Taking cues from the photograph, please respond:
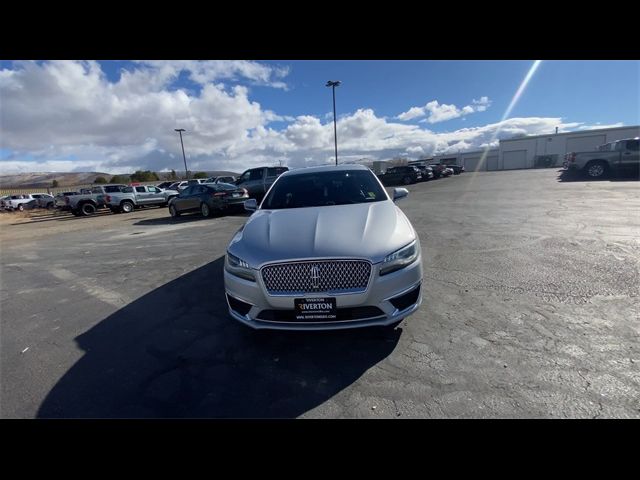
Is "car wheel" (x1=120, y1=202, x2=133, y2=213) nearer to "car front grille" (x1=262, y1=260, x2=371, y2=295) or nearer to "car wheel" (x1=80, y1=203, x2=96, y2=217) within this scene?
"car wheel" (x1=80, y1=203, x2=96, y2=217)

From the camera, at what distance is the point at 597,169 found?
56.3ft

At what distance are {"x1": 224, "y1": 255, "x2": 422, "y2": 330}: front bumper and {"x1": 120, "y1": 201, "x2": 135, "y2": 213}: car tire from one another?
20.4 m

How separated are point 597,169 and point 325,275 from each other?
22.6 metres

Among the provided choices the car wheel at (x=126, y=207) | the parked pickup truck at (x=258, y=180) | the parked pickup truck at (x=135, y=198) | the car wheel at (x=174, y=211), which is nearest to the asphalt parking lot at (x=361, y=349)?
the car wheel at (x=174, y=211)

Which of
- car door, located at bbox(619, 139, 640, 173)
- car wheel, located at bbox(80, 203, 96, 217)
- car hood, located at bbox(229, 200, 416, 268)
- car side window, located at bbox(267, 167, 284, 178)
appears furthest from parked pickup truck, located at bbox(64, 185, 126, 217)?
car door, located at bbox(619, 139, 640, 173)

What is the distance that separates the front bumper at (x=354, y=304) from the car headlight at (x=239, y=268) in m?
0.05

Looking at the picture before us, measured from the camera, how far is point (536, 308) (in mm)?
3199

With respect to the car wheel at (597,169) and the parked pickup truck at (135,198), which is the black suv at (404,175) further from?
the parked pickup truck at (135,198)

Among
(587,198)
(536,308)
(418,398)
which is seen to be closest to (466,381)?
(418,398)

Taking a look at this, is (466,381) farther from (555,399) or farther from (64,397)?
(64,397)

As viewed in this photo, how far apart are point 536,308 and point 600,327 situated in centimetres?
52
